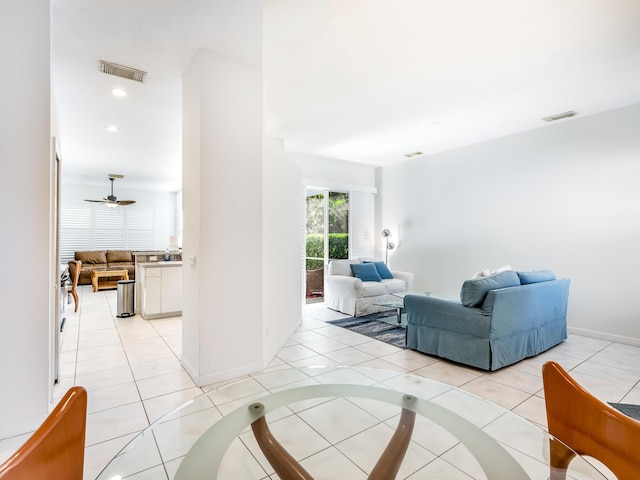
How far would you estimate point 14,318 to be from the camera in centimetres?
204

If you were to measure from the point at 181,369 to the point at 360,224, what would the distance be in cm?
468

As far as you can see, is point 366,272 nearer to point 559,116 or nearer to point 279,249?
point 279,249

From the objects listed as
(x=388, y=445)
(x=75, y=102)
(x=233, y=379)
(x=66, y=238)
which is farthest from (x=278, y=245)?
(x=66, y=238)

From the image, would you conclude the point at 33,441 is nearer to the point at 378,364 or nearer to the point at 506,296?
the point at 378,364

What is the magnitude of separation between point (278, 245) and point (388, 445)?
8.08 feet

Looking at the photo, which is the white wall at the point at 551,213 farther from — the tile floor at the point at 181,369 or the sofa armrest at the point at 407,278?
the tile floor at the point at 181,369

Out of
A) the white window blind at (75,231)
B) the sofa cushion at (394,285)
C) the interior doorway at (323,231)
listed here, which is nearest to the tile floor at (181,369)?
the sofa cushion at (394,285)

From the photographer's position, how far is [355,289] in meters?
5.21

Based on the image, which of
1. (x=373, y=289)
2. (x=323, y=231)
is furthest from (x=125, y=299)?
(x=373, y=289)

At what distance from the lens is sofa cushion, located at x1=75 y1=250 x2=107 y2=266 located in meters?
8.33

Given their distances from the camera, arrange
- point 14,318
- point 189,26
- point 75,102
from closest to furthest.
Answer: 1. point 14,318
2. point 189,26
3. point 75,102

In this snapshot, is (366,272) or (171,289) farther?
(366,272)

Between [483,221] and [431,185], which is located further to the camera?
[431,185]

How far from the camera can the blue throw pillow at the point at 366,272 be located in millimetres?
5605
